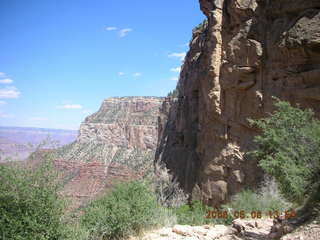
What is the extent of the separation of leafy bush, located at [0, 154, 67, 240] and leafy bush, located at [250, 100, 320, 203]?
628 centimetres

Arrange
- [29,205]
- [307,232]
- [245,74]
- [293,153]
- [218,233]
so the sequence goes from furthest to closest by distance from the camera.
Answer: [245,74]
[218,233]
[293,153]
[29,205]
[307,232]

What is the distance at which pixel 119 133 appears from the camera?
119188 millimetres

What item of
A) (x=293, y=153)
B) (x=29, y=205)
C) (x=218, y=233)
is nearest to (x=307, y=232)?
(x=293, y=153)

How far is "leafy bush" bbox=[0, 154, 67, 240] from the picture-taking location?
796cm

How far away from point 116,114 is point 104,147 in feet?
83.6

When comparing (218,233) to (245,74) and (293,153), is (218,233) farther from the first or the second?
(245,74)

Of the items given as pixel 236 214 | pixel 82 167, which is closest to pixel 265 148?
pixel 236 214

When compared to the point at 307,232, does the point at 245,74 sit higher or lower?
higher

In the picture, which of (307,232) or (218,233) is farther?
(218,233)

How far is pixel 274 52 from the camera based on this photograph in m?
23.2

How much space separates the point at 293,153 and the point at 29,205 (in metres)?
7.86

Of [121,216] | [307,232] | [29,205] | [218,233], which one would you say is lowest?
[218,233]

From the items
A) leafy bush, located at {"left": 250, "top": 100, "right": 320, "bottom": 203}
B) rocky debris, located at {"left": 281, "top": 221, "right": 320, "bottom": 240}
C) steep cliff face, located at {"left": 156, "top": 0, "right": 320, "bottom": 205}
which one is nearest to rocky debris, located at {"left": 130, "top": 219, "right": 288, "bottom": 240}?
leafy bush, located at {"left": 250, "top": 100, "right": 320, "bottom": 203}

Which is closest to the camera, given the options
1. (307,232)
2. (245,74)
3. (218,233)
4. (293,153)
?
(307,232)
